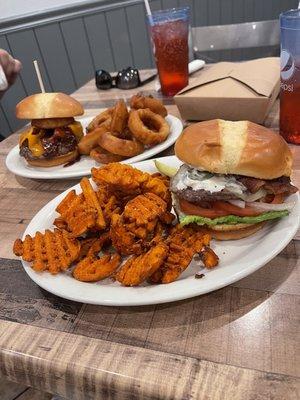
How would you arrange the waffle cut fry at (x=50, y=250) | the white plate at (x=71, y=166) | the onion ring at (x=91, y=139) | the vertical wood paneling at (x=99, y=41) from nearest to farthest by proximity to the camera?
the waffle cut fry at (x=50, y=250)
the white plate at (x=71, y=166)
the onion ring at (x=91, y=139)
the vertical wood paneling at (x=99, y=41)

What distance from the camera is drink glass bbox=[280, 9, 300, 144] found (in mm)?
1137

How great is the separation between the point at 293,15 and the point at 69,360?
Answer: 3.88ft

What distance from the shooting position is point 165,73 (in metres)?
1.91

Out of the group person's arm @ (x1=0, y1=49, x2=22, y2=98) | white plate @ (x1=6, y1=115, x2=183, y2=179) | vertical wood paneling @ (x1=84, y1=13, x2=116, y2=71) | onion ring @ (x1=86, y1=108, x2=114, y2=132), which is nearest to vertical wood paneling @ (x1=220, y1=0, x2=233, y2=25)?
vertical wood paneling @ (x1=84, y1=13, x2=116, y2=71)

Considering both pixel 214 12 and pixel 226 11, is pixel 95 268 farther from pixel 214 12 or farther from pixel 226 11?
pixel 226 11

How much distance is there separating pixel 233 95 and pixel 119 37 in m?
2.72

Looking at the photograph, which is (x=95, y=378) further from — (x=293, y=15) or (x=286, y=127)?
(x=293, y=15)

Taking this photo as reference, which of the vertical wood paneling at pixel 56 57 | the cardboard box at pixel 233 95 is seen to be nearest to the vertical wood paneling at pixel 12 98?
the vertical wood paneling at pixel 56 57

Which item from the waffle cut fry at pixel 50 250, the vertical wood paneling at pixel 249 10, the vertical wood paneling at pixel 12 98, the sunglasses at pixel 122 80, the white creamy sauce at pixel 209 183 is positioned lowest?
the vertical wood paneling at pixel 12 98

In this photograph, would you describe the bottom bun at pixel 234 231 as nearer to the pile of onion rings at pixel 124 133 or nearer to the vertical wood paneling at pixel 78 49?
the pile of onion rings at pixel 124 133

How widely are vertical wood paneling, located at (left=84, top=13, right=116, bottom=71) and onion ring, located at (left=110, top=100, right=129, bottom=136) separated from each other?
256cm

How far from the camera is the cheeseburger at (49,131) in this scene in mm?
1412

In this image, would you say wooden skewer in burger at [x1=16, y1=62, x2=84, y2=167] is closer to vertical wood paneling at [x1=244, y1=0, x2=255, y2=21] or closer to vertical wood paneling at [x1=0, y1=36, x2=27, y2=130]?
vertical wood paneling at [x1=0, y1=36, x2=27, y2=130]

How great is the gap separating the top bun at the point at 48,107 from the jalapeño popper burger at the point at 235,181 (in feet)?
2.23
